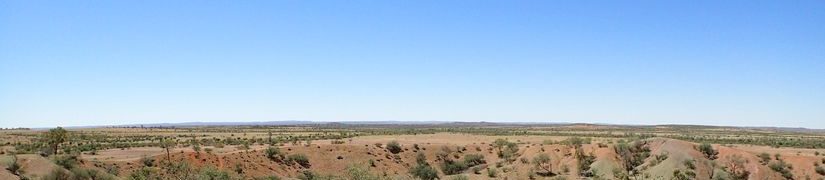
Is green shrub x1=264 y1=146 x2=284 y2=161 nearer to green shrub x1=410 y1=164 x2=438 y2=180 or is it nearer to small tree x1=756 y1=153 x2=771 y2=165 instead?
green shrub x1=410 y1=164 x2=438 y2=180

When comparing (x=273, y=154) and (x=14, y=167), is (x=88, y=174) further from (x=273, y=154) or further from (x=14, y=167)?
(x=273, y=154)

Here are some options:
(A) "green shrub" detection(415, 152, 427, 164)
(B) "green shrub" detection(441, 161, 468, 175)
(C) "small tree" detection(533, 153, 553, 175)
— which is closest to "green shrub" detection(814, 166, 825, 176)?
(C) "small tree" detection(533, 153, 553, 175)

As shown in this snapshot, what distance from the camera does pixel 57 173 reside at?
3612 cm

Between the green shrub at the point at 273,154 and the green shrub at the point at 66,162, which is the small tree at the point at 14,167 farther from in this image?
the green shrub at the point at 273,154

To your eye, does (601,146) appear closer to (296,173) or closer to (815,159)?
(815,159)

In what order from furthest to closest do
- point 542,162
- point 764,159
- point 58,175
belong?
point 542,162
point 764,159
point 58,175

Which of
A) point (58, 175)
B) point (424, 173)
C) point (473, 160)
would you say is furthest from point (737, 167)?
point (58, 175)

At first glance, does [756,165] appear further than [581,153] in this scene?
No

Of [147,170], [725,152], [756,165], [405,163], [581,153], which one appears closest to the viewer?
[147,170]

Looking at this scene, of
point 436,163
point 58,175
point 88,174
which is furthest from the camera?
point 436,163

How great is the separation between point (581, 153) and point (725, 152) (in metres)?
11.6

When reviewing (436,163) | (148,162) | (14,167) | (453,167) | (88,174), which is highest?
(14,167)

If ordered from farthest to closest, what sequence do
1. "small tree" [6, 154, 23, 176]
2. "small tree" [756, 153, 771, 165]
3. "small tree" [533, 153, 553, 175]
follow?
"small tree" [533, 153, 553, 175] < "small tree" [756, 153, 771, 165] < "small tree" [6, 154, 23, 176]

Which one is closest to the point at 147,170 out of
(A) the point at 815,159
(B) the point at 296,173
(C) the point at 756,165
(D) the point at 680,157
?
(B) the point at 296,173
